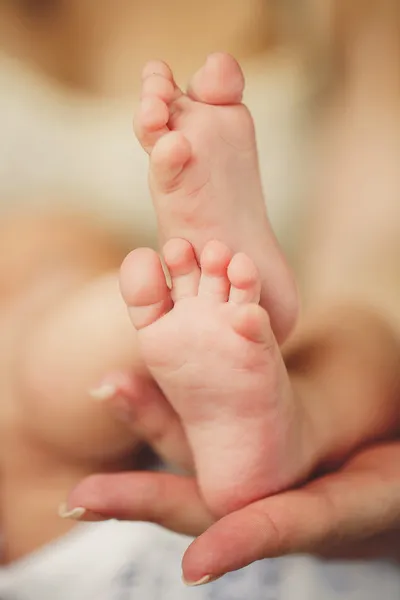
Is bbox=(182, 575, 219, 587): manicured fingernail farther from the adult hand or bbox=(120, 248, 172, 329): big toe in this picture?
bbox=(120, 248, 172, 329): big toe

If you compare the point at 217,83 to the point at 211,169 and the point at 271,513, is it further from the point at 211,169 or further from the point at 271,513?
the point at 271,513

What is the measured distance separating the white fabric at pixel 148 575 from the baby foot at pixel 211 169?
12cm

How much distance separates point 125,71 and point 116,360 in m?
0.30

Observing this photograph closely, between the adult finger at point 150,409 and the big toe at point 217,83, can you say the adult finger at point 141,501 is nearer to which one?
the adult finger at point 150,409

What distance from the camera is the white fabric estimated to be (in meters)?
0.37

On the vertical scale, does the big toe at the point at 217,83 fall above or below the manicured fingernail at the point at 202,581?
above

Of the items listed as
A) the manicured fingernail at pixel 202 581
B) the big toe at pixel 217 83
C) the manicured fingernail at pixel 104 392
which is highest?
the big toe at pixel 217 83

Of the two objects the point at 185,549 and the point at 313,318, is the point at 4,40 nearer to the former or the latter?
the point at 313,318

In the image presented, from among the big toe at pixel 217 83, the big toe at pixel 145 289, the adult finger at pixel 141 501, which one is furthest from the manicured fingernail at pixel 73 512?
the big toe at pixel 217 83

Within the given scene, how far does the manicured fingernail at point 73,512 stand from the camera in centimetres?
37

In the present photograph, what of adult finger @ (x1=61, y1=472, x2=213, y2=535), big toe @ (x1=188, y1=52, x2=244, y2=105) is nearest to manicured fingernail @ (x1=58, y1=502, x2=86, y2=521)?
adult finger @ (x1=61, y1=472, x2=213, y2=535)

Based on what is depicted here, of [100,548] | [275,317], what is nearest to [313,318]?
[275,317]

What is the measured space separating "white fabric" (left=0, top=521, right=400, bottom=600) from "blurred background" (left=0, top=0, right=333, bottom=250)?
0.67 feet

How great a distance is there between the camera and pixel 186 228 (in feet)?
1.18
